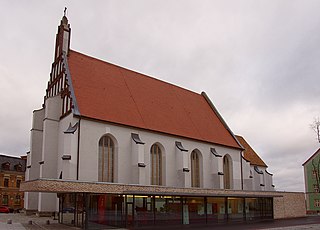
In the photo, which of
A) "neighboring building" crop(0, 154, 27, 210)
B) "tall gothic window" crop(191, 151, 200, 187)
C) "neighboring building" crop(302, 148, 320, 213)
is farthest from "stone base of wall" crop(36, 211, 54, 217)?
"neighboring building" crop(302, 148, 320, 213)

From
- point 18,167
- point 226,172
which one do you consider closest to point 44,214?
point 226,172

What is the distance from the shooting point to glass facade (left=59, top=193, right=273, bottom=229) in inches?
857

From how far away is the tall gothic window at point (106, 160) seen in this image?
27922mm

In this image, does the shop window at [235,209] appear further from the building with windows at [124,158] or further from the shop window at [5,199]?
the shop window at [5,199]

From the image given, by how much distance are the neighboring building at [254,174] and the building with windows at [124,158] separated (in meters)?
1.85

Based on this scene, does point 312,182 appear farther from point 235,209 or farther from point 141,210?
point 141,210

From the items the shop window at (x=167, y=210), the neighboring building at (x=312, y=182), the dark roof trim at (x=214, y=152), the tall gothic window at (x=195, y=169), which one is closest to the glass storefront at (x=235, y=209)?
the shop window at (x=167, y=210)

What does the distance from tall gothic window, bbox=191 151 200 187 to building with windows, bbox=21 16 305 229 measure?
0.32 feet

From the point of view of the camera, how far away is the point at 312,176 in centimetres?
5538

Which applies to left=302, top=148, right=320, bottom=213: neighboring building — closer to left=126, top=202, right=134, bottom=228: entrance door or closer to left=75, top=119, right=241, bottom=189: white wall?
left=75, top=119, right=241, bottom=189: white wall

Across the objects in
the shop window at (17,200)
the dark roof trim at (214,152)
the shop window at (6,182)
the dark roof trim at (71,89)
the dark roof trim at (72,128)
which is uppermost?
the dark roof trim at (71,89)

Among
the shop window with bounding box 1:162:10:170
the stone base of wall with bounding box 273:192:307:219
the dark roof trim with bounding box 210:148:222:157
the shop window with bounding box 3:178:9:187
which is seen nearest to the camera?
the stone base of wall with bounding box 273:192:307:219

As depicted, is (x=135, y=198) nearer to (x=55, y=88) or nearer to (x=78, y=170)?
(x=78, y=170)

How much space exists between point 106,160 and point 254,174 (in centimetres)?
2341
